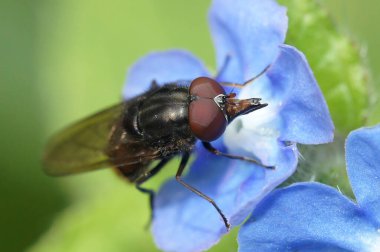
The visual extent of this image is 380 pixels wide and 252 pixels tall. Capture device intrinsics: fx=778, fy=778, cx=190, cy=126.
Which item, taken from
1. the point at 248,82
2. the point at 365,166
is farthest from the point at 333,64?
the point at 365,166

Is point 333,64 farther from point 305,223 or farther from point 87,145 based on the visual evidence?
point 87,145

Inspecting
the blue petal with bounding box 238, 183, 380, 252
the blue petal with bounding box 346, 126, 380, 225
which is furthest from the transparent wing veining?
the blue petal with bounding box 346, 126, 380, 225

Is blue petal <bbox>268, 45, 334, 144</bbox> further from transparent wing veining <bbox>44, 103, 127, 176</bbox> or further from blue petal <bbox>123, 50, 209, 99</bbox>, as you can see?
transparent wing veining <bbox>44, 103, 127, 176</bbox>

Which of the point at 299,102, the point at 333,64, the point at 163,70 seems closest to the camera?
the point at 299,102

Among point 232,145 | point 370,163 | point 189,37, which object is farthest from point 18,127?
point 370,163

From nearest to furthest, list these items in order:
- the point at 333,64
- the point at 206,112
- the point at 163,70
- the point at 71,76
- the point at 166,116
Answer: the point at 206,112
the point at 166,116
the point at 333,64
the point at 163,70
the point at 71,76

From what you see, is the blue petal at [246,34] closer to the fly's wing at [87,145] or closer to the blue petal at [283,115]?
the blue petal at [283,115]

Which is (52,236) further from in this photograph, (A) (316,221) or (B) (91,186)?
(A) (316,221)
